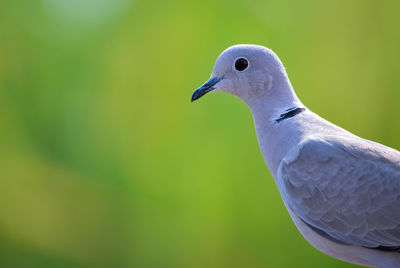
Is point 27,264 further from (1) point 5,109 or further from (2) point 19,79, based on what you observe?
(2) point 19,79

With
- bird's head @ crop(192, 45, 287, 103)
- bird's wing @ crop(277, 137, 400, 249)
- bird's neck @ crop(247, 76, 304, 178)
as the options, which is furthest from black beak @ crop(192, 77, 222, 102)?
bird's wing @ crop(277, 137, 400, 249)

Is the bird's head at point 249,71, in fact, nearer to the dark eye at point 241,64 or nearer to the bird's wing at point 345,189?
the dark eye at point 241,64

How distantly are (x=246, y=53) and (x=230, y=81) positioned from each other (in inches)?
3.6

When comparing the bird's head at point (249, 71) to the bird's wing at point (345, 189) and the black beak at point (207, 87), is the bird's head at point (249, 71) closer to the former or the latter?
the black beak at point (207, 87)

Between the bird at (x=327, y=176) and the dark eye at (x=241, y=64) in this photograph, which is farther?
the dark eye at (x=241, y=64)

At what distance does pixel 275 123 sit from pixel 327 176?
0.20 meters

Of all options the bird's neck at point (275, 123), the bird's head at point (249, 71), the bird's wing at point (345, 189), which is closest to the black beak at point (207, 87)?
the bird's head at point (249, 71)

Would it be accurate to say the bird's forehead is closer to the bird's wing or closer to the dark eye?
the dark eye

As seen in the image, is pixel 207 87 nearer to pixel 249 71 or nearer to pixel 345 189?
pixel 249 71

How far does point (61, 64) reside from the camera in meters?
2.57

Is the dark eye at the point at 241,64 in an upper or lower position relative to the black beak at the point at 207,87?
upper

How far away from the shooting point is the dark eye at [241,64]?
1324mm

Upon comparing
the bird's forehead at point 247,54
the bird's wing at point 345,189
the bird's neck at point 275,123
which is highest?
the bird's forehead at point 247,54

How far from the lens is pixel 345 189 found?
118 centimetres
